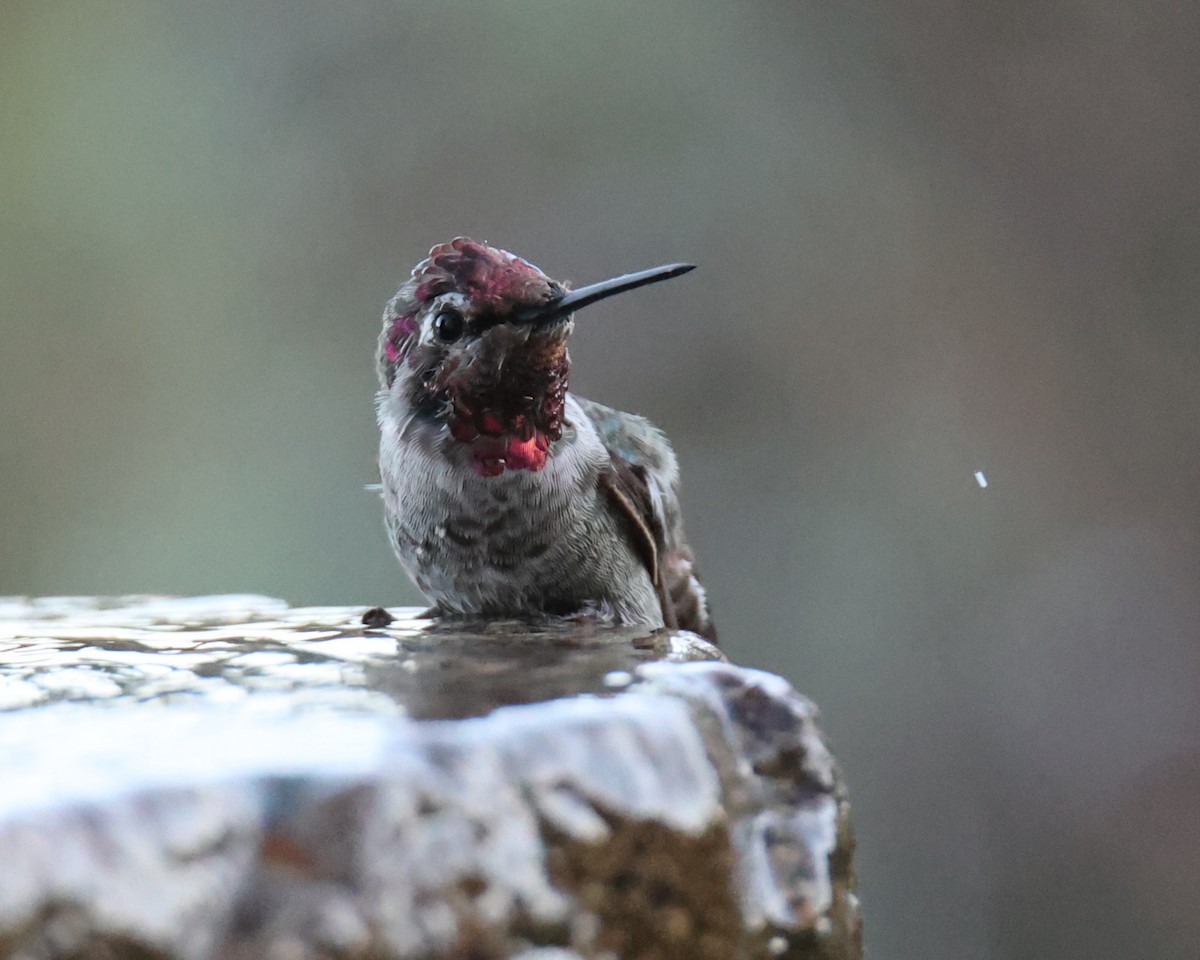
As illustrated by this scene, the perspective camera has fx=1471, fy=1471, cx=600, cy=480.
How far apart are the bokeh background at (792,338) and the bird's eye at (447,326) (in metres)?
4.94

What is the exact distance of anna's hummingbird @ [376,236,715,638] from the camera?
8.06 ft

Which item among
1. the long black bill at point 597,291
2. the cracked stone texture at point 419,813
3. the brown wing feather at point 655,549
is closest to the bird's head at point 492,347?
the long black bill at point 597,291

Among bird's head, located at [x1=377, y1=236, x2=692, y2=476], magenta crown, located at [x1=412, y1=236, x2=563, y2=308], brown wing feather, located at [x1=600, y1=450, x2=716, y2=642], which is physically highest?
magenta crown, located at [x1=412, y1=236, x2=563, y2=308]

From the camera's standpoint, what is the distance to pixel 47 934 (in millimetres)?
1136

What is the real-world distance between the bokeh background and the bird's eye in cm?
494

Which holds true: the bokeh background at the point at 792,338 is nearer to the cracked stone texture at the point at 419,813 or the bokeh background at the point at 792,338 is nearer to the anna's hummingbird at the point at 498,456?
the anna's hummingbird at the point at 498,456

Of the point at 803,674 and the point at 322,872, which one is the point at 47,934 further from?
the point at 803,674

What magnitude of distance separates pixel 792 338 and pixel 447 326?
Result: 18.1 feet

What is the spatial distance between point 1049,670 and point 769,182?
9.88ft

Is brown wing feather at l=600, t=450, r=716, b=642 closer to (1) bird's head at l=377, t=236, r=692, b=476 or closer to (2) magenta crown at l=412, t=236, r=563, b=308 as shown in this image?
(1) bird's head at l=377, t=236, r=692, b=476

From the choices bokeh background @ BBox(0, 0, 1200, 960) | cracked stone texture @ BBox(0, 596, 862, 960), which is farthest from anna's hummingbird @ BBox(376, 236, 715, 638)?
bokeh background @ BBox(0, 0, 1200, 960)

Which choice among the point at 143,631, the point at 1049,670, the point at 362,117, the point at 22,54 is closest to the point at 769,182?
the point at 362,117

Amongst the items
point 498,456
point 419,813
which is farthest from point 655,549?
point 419,813

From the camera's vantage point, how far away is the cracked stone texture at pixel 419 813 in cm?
118
